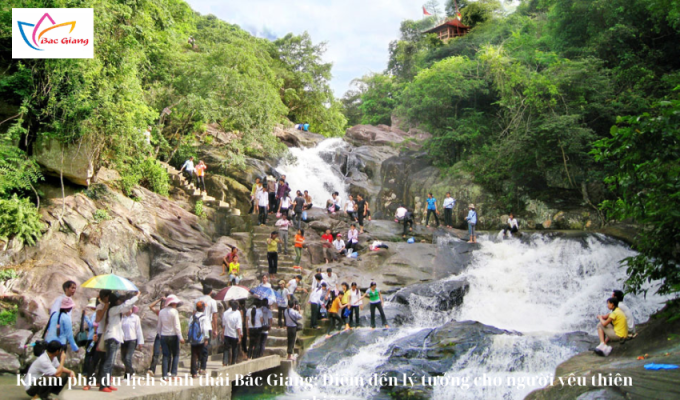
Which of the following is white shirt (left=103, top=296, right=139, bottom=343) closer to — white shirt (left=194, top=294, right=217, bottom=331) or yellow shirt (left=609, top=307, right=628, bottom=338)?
white shirt (left=194, top=294, right=217, bottom=331)

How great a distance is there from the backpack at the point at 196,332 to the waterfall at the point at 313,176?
51.4 ft

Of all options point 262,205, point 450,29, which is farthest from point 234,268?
point 450,29

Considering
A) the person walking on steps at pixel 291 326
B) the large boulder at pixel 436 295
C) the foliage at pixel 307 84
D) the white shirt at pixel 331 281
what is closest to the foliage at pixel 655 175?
the large boulder at pixel 436 295

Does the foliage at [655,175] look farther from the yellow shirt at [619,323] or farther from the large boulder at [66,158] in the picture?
the large boulder at [66,158]

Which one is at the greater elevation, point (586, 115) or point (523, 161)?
point (586, 115)

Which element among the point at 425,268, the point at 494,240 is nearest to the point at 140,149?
the point at 425,268

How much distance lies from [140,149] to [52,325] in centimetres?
1163

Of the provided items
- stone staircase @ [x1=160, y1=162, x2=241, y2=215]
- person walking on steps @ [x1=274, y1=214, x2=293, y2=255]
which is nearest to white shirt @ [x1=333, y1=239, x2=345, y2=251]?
person walking on steps @ [x1=274, y1=214, x2=293, y2=255]

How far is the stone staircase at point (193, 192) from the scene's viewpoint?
20.0 meters

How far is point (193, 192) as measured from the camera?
66.9ft

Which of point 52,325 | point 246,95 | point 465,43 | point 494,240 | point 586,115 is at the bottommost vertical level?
point 52,325

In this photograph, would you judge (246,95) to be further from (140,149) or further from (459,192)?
(459,192)

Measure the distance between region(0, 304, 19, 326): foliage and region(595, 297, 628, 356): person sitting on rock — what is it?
13.6m

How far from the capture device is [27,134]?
1426cm
